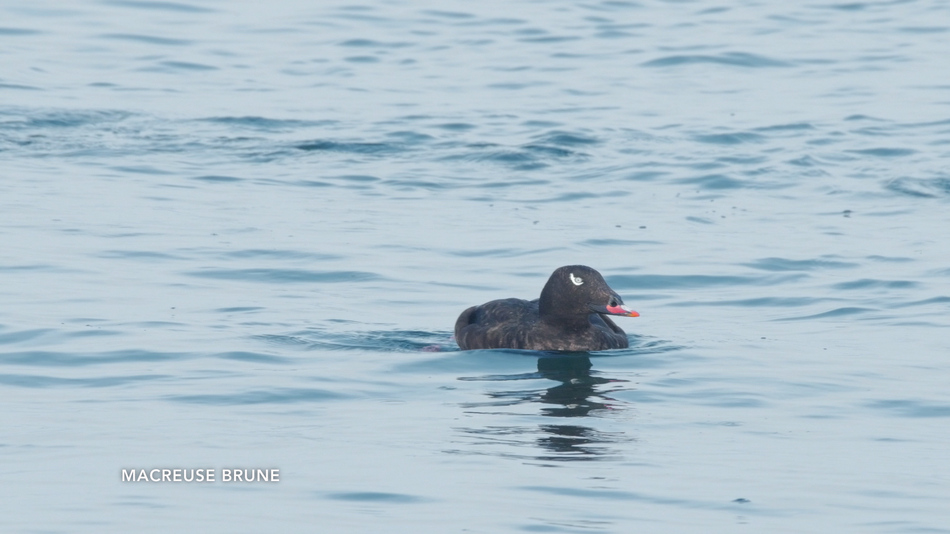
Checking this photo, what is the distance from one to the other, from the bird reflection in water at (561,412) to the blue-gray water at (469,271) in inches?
1.6

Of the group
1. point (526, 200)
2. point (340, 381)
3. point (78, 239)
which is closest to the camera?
point (340, 381)

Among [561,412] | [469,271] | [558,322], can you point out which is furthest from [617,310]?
[469,271]

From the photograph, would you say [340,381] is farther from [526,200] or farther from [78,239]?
[526,200]

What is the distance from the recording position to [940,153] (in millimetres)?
21125

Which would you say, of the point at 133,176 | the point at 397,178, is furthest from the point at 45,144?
the point at 397,178

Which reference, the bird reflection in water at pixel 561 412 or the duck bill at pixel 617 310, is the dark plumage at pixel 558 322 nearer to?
the duck bill at pixel 617 310

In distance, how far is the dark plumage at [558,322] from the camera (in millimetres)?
11617

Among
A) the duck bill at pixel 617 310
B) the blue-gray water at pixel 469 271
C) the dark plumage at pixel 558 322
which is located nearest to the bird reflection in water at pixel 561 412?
the blue-gray water at pixel 469 271

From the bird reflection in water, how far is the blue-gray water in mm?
41

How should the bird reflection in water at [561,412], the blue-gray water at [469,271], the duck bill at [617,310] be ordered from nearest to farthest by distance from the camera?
the blue-gray water at [469,271], the bird reflection in water at [561,412], the duck bill at [617,310]

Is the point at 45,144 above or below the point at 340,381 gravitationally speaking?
above

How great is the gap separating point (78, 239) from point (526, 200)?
5.60 meters

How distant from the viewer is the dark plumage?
38.1 ft

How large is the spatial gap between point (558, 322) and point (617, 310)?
60 centimetres
